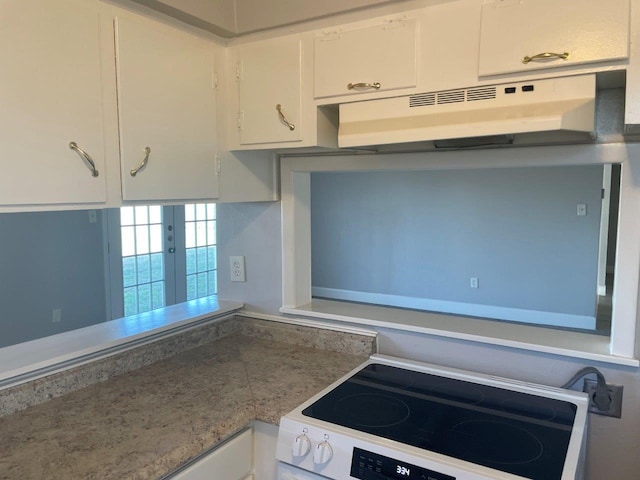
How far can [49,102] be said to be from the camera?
4.00 ft

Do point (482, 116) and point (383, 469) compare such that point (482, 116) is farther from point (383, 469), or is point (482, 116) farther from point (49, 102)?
point (49, 102)

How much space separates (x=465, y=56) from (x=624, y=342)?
0.96 meters

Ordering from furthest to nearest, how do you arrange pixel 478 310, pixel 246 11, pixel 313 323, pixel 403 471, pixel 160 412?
pixel 478 310 < pixel 313 323 < pixel 246 11 < pixel 160 412 < pixel 403 471

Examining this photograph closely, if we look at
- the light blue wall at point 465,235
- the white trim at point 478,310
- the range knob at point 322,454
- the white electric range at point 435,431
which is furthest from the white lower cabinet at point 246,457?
the light blue wall at point 465,235

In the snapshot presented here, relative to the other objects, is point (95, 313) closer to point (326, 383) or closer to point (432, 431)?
point (326, 383)

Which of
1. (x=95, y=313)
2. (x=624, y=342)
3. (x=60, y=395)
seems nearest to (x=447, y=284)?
(x=95, y=313)

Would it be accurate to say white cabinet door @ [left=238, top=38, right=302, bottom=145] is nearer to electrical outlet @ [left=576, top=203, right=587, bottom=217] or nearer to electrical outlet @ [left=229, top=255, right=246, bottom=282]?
electrical outlet @ [left=229, top=255, right=246, bottom=282]

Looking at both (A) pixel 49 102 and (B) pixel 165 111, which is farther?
(B) pixel 165 111

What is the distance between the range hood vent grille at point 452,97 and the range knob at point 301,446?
1.00 m

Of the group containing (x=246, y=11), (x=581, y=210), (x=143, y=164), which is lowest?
(x=581, y=210)

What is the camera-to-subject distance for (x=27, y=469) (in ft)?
3.58

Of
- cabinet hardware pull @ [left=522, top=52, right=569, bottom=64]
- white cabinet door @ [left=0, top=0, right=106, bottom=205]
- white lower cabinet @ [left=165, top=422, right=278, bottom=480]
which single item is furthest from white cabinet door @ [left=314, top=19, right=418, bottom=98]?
white lower cabinet @ [left=165, top=422, right=278, bottom=480]

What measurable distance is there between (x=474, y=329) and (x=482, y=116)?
0.78m

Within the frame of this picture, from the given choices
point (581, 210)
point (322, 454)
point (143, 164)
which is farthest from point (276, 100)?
point (581, 210)
